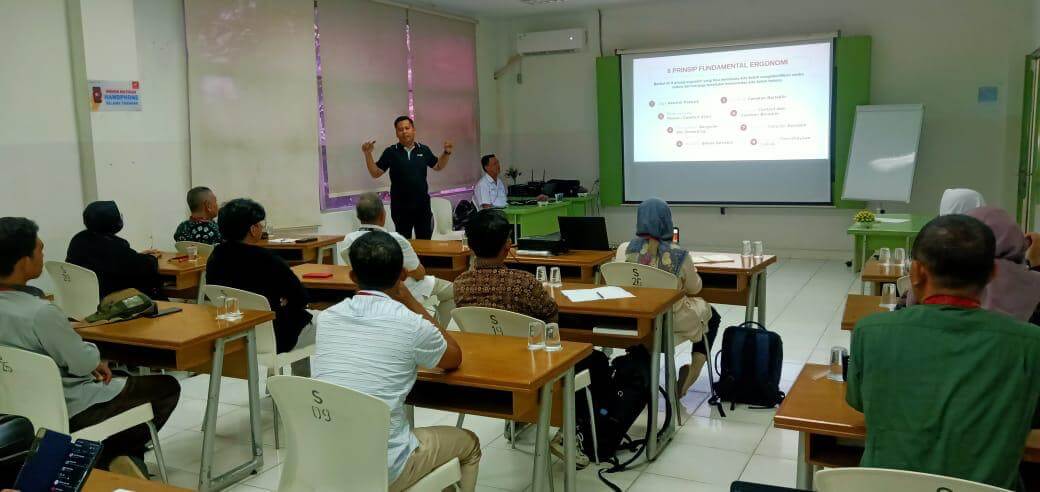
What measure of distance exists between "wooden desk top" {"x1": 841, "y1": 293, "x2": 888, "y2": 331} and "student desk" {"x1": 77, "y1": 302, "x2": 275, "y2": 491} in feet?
8.07

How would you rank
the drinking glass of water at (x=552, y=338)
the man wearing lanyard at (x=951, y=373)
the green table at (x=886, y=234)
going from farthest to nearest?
the green table at (x=886, y=234) → the drinking glass of water at (x=552, y=338) → the man wearing lanyard at (x=951, y=373)

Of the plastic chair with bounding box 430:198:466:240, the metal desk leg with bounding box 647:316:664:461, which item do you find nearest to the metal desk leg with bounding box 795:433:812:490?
the metal desk leg with bounding box 647:316:664:461

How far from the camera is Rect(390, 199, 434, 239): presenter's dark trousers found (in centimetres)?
753

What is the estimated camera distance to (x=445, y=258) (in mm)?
5883

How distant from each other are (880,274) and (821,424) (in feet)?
8.55

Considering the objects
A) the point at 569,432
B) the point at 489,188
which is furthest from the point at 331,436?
the point at 489,188

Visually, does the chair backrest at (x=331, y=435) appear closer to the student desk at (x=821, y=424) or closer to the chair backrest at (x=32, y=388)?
the chair backrest at (x=32, y=388)

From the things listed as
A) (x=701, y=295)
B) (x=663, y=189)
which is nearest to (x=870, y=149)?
(x=663, y=189)

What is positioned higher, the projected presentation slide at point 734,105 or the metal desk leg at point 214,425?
the projected presentation slide at point 734,105

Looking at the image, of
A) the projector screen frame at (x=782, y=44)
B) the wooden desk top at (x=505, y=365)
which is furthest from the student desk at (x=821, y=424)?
the projector screen frame at (x=782, y=44)

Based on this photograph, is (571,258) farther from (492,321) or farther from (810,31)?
(810,31)

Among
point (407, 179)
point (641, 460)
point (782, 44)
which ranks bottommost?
point (641, 460)

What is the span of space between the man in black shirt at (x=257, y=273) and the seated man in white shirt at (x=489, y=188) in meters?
5.22

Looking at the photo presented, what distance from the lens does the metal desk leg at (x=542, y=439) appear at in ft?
8.78
